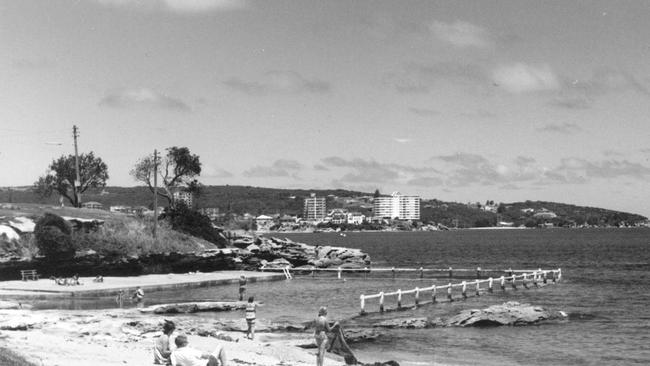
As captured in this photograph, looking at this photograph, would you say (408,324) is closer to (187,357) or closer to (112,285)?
(187,357)

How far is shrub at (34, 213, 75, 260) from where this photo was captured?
239ft

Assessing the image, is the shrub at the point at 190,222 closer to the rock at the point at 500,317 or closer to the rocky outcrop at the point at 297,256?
the rocky outcrop at the point at 297,256

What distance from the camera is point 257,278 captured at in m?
71.9

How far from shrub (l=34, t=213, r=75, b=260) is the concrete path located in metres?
12.0

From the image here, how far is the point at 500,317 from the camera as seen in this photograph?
3925 centimetres

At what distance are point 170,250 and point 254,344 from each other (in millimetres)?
55908

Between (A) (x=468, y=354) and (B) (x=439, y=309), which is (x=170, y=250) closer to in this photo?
(B) (x=439, y=309)

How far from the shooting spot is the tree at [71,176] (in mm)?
103688

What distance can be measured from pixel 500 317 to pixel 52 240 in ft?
163

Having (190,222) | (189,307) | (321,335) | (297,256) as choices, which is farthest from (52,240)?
(321,335)

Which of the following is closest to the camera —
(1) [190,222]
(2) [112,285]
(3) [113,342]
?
(3) [113,342]

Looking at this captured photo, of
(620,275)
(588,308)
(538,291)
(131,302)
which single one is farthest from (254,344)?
(620,275)

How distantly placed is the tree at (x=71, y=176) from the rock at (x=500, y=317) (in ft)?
247

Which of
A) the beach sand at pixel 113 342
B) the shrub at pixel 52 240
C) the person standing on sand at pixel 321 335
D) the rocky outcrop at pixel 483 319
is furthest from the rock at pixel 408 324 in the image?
the shrub at pixel 52 240
